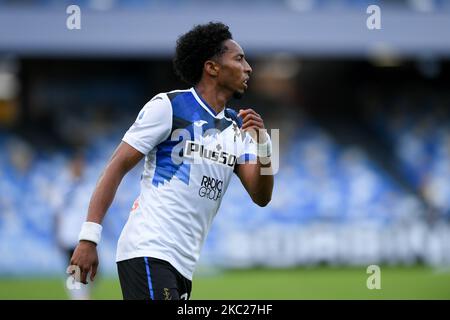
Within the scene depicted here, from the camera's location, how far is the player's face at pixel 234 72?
553 cm

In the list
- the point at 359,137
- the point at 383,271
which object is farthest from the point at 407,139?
the point at 383,271

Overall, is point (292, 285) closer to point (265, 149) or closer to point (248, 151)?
point (248, 151)

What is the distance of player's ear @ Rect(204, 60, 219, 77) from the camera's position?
5.59 metres

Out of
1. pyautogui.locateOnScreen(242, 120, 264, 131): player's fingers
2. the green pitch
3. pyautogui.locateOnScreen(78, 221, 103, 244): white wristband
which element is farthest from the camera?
the green pitch

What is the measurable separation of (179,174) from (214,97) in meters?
0.63

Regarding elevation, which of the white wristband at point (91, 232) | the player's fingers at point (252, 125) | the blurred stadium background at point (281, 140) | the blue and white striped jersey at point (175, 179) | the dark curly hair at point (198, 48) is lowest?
the white wristband at point (91, 232)

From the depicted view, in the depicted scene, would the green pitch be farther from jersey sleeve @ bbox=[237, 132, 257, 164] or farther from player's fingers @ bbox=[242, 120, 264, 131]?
player's fingers @ bbox=[242, 120, 264, 131]

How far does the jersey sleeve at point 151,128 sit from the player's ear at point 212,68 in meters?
0.52

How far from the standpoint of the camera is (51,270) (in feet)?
60.5

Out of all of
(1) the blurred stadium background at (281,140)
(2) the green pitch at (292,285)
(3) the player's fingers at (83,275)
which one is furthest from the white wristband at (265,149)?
(1) the blurred stadium background at (281,140)

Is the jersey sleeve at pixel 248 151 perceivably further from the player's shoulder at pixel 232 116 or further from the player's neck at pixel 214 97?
the player's neck at pixel 214 97

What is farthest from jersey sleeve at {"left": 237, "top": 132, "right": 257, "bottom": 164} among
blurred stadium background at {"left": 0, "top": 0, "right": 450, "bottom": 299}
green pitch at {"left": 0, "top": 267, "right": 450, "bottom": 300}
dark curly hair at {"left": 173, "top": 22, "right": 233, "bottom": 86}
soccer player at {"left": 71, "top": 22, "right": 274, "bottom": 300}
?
blurred stadium background at {"left": 0, "top": 0, "right": 450, "bottom": 299}

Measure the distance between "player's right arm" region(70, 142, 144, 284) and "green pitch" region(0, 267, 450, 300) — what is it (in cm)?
809
